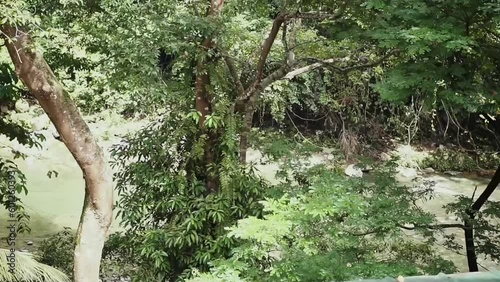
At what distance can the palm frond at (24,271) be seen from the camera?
2688mm

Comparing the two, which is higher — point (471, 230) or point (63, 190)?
point (471, 230)

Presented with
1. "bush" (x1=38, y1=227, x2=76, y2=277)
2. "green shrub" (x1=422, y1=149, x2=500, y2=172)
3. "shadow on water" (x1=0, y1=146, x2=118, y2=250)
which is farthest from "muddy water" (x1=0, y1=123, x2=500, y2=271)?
"bush" (x1=38, y1=227, x2=76, y2=277)

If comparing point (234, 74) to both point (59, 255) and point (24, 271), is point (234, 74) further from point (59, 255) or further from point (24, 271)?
point (59, 255)

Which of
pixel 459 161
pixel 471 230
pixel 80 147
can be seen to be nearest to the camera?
pixel 80 147

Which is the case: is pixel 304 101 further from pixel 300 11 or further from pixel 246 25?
pixel 300 11

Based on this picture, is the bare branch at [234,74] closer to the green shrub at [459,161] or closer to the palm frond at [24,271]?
the palm frond at [24,271]

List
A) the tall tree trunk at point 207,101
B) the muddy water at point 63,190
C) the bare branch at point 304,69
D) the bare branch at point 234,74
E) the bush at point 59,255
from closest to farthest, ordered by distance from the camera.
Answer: the tall tree trunk at point 207,101 → the bare branch at point 234,74 → the bare branch at point 304,69 → the bush at point 59,255 → the muddy water at point 63,190

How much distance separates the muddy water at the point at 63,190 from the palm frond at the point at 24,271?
2549 mm

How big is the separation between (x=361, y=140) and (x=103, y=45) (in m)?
6.17

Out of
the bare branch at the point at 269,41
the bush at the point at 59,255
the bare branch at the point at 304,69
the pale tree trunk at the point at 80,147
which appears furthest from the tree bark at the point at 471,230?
the bush at the point at 59,255

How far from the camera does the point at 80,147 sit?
3.00 meters

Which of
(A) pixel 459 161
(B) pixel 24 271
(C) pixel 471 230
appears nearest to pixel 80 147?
(B) pixel 24 271

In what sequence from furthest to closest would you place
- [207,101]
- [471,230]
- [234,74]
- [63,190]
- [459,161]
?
[459,161], [63,190], [234,74], [207,101], [471,230]

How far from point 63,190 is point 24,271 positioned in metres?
4.99
